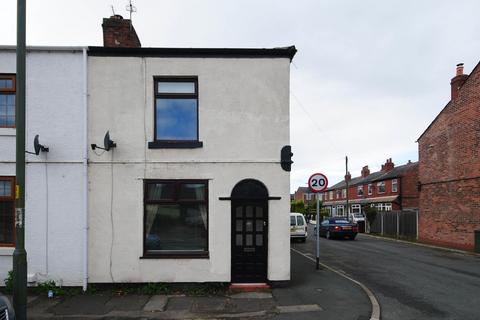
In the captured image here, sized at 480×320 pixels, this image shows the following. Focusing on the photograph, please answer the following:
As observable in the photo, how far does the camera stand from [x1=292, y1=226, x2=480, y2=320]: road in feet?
24.1

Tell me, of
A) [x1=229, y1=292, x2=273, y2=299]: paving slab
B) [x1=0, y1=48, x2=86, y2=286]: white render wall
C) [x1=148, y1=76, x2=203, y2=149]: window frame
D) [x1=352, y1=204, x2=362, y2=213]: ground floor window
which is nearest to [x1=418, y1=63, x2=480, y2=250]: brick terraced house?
[x1=229, y1=292, x2=273, y2=299]: paving slab

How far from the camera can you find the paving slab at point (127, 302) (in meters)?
7.36

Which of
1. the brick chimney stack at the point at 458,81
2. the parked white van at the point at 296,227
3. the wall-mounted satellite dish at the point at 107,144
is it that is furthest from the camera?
the parked white van at the point at 296,227

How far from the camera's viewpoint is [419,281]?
1023cm

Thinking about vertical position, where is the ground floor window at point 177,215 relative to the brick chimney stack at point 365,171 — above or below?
below

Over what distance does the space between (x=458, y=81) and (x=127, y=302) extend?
2024 centimetres

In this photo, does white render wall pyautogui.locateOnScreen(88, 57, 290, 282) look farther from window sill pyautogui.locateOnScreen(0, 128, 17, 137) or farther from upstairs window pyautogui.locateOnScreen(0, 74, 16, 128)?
upstairs window pyautogui.locateOnScreen(0, 74, 16, 128)

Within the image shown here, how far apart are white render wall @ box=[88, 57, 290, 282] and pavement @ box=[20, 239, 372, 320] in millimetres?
709

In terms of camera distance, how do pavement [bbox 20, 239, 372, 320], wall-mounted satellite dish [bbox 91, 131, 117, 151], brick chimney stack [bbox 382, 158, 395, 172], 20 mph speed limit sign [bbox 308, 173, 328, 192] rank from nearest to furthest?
1. pavement [bbox 20, 239, 372, 320]
2. wall-mounted satellite dish [bbox 91, 131, 117, 151]
3. 20 mph speed limit sign [bbox 308, 173, 328, 192]
4. brick chimney stack [bbox 382, 158, 395, 172]

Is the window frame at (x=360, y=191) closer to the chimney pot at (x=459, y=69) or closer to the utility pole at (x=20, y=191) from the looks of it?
the chimney pot at (x=459, y=69)

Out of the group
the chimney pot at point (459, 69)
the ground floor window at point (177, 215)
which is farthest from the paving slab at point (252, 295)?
the chimney pot at point (459, 69)

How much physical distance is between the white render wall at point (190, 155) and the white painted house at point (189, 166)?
0.03 metres

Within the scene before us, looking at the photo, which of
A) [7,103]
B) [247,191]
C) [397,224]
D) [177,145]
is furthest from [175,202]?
[397,224]

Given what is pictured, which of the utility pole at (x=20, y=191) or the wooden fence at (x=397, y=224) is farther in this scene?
the wooden fence at (x=397, y=224)
